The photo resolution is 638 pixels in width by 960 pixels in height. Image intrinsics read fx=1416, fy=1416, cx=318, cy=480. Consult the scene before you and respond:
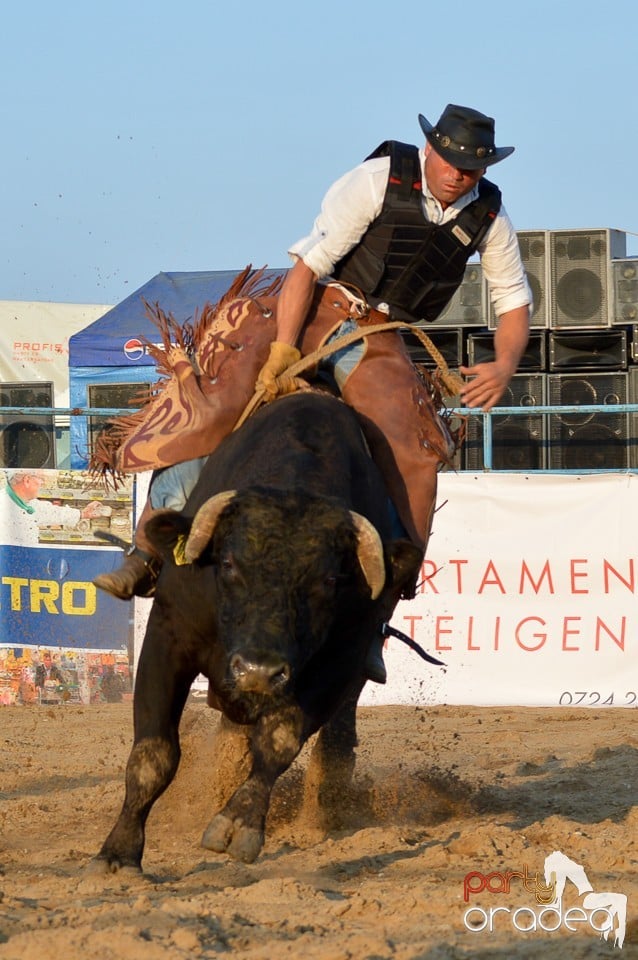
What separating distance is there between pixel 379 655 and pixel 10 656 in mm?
5595

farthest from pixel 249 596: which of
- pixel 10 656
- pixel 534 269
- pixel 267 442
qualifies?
pixel 534 269

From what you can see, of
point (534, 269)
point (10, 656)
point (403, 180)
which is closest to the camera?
point (403, 180)

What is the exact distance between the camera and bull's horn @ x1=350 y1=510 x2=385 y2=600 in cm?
492

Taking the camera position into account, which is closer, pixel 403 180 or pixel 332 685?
pixel 332 685

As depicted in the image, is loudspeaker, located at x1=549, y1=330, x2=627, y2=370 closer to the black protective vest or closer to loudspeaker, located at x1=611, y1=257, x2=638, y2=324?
loudspeaker, located at x1=611, y1=257, x2=638, y2=324

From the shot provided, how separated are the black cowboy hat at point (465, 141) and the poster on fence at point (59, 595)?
570cm

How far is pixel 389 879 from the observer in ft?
15.2

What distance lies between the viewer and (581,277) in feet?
48.9

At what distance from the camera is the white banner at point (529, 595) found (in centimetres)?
1054

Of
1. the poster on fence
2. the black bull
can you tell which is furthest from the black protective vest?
the poster on fence

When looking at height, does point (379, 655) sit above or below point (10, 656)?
above

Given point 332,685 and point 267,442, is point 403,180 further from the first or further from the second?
point 332,685

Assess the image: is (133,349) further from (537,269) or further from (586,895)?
(586,895)

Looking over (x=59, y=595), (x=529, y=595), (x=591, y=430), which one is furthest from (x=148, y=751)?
(x=591, y=430)
